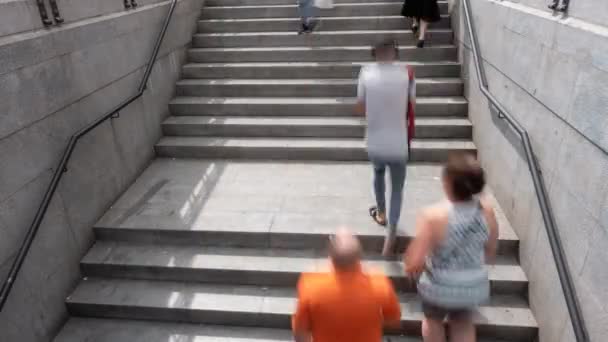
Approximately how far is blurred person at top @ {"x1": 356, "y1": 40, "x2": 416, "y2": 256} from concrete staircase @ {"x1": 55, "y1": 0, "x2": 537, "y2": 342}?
0.91m

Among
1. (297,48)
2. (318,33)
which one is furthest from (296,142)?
(318,33)

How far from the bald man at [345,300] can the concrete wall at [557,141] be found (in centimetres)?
152

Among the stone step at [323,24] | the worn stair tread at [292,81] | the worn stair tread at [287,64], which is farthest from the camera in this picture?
the stone step at [323,24]

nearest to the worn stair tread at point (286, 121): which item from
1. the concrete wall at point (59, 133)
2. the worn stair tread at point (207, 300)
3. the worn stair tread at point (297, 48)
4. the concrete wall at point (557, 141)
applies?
the concrete wall at point (59, 133)

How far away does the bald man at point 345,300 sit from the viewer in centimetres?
184

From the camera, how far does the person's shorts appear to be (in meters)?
2.37

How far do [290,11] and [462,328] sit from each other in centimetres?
622

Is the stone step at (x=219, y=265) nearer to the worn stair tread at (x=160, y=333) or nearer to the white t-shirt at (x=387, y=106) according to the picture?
the worn stair tread at (x=160, y=333)

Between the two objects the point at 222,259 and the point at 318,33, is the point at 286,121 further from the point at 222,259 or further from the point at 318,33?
the point at 222,259

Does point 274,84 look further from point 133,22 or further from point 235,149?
point 133,22

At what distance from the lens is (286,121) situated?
582 centimetres

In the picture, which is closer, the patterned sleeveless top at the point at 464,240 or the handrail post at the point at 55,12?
the patterned sleeveless top at the point at 464,240

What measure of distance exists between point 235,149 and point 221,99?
1.07 metres

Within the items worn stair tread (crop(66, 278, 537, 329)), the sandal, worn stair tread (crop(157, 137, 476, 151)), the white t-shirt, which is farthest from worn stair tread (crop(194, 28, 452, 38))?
worn stair tread (crop(66, 278, 537, 329))
